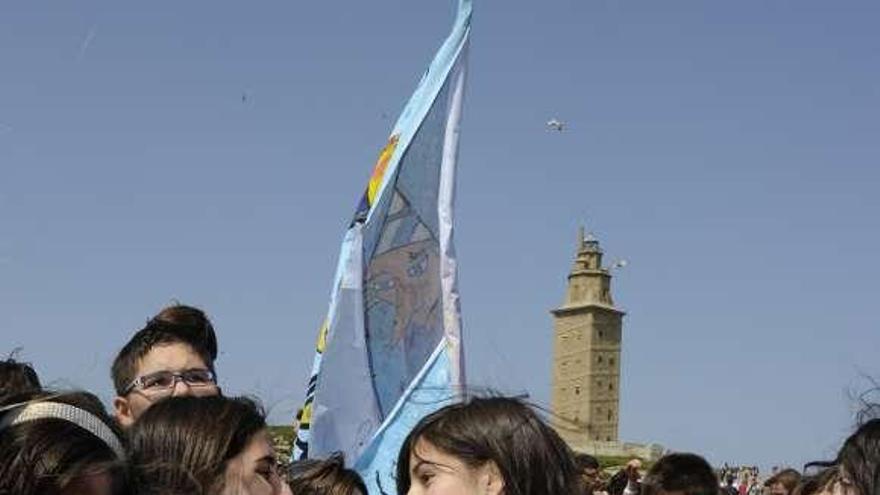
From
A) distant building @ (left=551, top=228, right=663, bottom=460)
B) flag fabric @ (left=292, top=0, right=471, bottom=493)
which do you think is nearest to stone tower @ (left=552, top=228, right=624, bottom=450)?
distant building @ (left=551, top=228, right=663, bottom=460)

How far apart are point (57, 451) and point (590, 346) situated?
338 feet

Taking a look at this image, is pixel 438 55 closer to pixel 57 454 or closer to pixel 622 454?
pixel 57 454

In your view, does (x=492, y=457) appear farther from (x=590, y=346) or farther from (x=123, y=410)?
(x=590, y=346)

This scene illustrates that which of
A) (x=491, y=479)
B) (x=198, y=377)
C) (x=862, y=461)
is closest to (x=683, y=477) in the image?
(x=862, y=461)

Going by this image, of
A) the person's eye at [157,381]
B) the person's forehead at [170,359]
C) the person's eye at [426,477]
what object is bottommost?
the person's eye at [426,477]

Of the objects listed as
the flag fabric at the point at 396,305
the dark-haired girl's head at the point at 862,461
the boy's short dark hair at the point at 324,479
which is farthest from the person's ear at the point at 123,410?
the flag fabric at the point at 396,305

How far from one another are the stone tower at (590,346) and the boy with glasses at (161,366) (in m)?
100

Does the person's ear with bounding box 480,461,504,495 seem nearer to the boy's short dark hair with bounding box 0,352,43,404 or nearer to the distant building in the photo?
the boy's short dark hair with bounding box 0,352,43,404

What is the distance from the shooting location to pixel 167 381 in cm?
404

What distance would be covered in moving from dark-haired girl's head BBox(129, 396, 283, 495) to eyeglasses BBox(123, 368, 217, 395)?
84cm

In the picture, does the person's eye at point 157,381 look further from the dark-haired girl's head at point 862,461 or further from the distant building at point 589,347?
the distant building at point 589,347

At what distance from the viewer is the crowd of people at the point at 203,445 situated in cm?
217

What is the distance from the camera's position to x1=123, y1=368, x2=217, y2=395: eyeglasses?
158 inches

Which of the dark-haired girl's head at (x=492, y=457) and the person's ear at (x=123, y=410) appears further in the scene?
the person's ear at (x=123, y=410)
